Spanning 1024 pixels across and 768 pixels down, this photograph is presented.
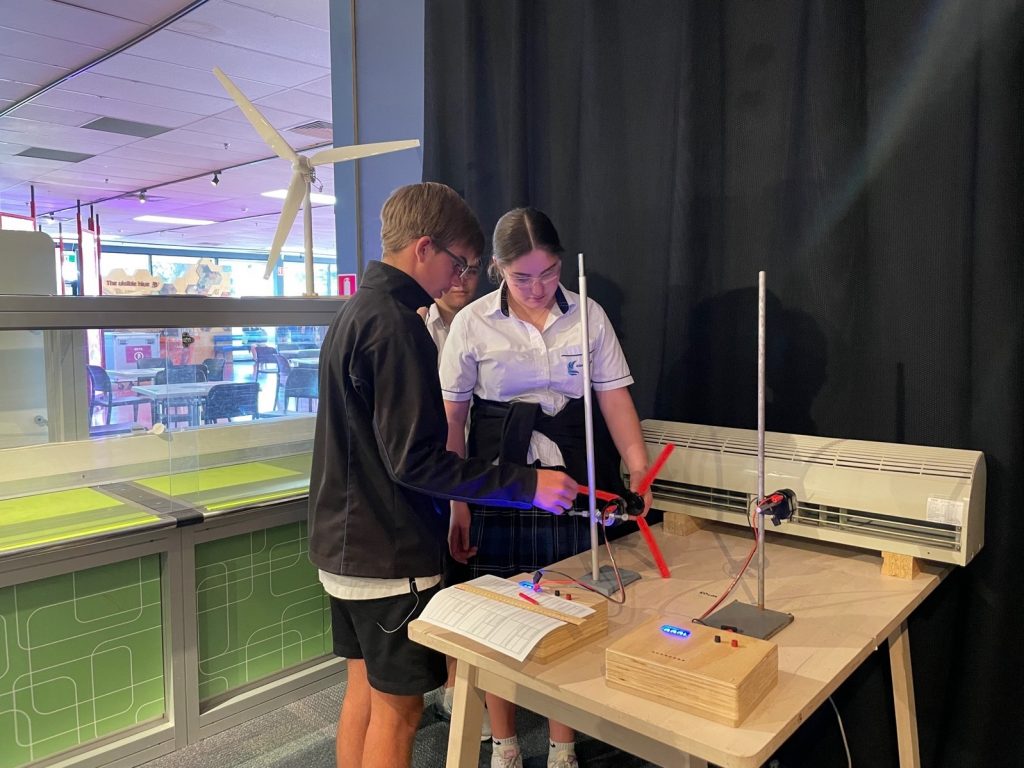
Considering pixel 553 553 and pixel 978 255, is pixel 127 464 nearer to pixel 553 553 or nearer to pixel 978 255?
pixel 553 553

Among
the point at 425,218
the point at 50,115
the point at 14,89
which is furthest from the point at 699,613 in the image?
the point at 50,115

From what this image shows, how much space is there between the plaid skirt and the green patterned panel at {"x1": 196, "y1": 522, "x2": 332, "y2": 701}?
0.92m

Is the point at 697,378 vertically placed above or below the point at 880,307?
below

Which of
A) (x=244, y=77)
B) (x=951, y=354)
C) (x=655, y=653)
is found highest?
(x=244, y=77)

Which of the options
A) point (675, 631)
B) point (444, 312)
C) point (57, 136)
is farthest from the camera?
point (57, 136)

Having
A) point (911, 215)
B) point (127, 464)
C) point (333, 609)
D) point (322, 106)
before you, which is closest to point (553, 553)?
point (333, 609)

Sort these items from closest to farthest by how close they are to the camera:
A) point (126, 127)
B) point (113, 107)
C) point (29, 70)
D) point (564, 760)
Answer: point (564, 760) < point (29, 70) < point (113, 107) < point (126, 127)

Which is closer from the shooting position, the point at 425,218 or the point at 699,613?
the point at 699,613

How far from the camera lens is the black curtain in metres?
1.71

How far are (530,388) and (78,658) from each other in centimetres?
140

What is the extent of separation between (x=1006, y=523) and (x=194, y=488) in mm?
2116

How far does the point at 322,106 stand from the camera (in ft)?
21.0

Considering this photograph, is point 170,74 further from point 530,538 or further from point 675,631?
point 675,631

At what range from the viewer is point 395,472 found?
1468 millimetres
